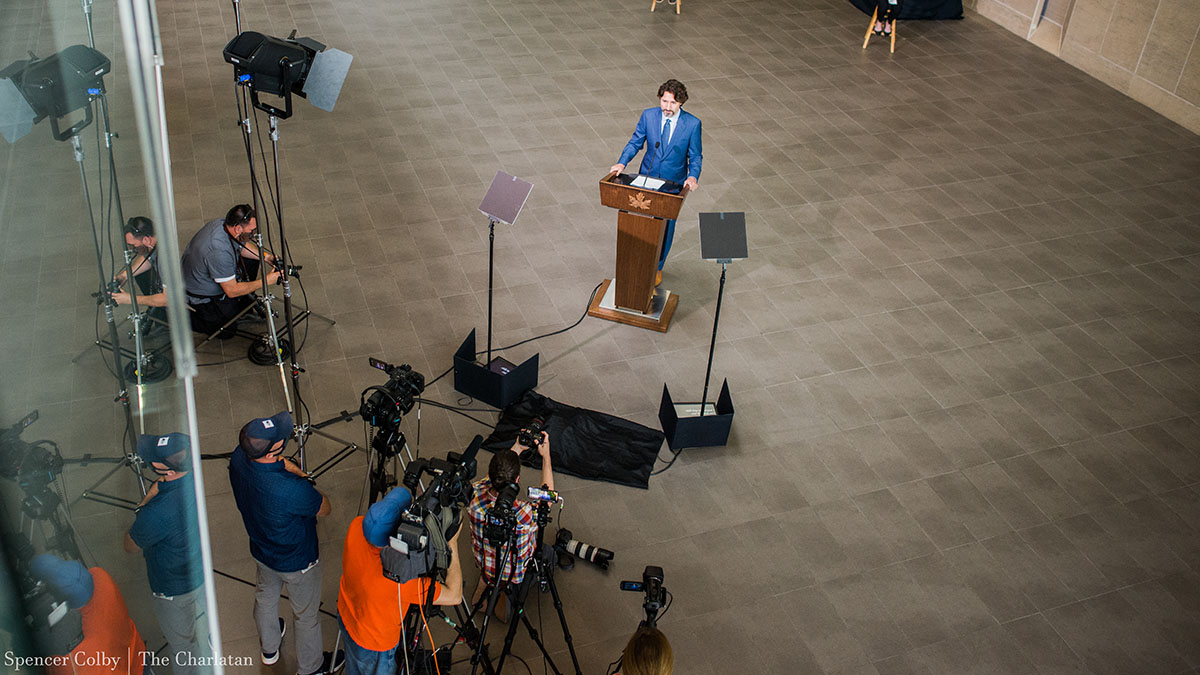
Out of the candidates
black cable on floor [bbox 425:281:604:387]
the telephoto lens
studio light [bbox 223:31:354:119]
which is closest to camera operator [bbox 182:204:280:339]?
studio light [bbox 223:31:354:119]

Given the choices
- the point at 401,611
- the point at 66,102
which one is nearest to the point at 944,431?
the point at 401,611

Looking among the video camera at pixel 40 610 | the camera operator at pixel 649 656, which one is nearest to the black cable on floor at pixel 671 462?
the camera operator at pixel 649 656

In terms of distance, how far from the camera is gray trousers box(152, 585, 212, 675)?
5.16ft

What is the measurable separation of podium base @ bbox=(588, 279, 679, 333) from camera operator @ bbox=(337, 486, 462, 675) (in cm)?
316

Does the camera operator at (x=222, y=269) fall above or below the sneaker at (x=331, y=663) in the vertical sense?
above

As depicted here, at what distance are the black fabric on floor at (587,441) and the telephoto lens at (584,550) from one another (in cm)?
61

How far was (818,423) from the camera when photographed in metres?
5.73

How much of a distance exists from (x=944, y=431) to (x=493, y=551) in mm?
3153

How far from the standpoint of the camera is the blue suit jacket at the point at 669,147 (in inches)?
239

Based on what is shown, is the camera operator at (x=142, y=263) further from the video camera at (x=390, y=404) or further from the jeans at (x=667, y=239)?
the jeans at (x=667, y=239)

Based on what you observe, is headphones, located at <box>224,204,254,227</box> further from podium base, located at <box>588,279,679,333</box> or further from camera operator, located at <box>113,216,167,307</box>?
podium base, located at <box>588,279,679,333</box>

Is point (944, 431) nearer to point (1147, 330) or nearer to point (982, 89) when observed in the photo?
point (1147, 330)

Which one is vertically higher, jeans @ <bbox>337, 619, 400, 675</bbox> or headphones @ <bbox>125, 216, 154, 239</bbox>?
headphones @ <bbox>125, 216, 154, 239</bbox>

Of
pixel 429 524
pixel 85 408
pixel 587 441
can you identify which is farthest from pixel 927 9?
pixel 85 408
